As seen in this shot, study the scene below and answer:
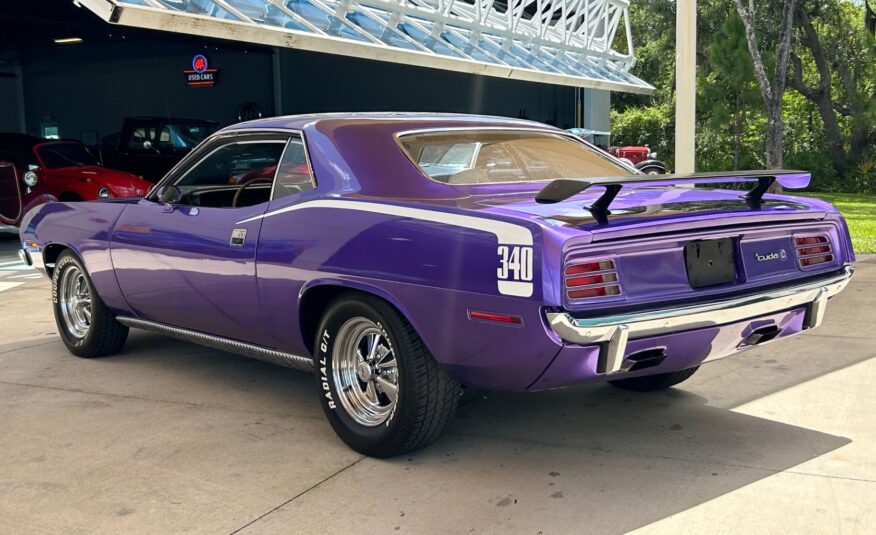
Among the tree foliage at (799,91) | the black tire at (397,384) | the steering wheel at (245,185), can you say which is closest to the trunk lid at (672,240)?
the black tire at (397,384)

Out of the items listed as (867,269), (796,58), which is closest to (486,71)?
(867,269)

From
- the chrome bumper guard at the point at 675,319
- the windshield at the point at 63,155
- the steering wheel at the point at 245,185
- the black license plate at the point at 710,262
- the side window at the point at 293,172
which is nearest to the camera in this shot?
the chrome bumper guard at the point at 675,319

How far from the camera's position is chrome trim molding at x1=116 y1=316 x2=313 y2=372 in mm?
4654

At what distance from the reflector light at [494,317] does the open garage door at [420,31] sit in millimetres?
8295

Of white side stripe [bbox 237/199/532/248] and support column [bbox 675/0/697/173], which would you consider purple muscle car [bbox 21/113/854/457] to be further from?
support column [bbox 675/0/697/173]

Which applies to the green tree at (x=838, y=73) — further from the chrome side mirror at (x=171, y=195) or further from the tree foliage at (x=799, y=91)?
the chrome side mirror at (x=171, y=195)

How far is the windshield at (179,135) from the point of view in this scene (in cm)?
1783

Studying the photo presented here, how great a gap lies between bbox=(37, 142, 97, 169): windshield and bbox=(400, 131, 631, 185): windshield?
11446 mm

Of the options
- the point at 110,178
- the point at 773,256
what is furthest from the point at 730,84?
the point at 773,256

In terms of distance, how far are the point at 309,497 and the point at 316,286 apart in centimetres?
99

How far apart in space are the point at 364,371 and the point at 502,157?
1.32 metres

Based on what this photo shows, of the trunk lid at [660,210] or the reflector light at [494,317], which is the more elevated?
the trunk lid at [660,210]

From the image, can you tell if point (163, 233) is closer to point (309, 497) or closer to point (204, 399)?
point (204, 399)

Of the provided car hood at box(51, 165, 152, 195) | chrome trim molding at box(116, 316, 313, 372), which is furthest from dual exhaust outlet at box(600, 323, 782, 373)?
car hood at box(51, 165, 152, 195)
